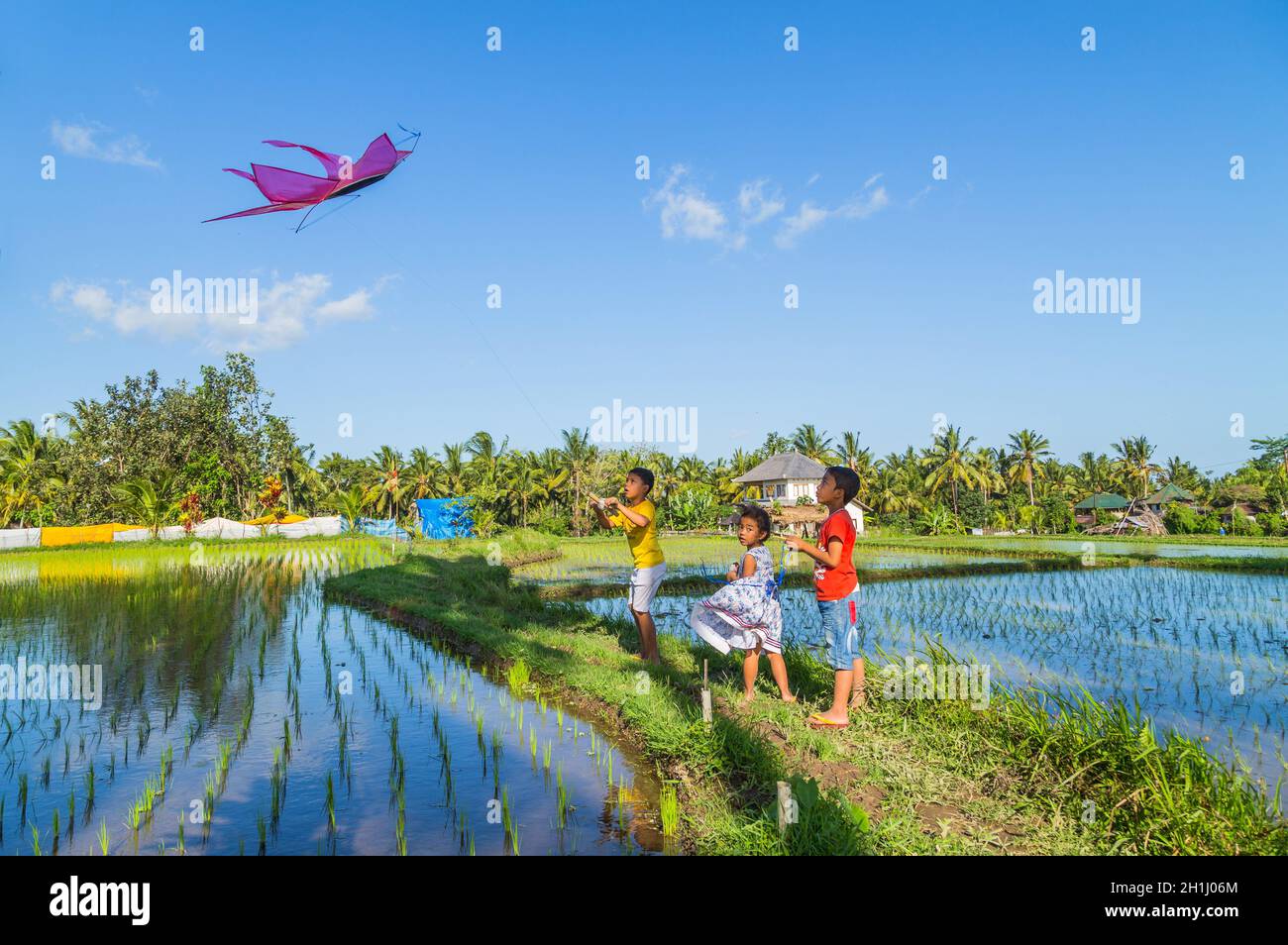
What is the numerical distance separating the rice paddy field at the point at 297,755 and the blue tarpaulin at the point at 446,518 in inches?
806

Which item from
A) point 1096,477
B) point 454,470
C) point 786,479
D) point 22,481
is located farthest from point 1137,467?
point 22,481

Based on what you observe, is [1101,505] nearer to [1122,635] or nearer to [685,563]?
[685,563]

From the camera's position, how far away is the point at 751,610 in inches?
184

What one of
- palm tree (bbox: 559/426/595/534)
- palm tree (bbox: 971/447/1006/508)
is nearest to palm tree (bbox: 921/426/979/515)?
palm tree (bbox: 971/447/1006/508)

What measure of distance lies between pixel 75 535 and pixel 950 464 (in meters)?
40.1

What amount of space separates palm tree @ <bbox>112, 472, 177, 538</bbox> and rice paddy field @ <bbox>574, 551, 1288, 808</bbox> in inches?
803

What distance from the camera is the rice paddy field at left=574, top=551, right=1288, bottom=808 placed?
16.6 feet

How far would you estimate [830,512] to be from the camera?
433 cm

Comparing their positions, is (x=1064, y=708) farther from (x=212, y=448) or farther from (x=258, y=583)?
(x=212, y=448)

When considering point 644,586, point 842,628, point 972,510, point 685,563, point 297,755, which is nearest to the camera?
point 842,628

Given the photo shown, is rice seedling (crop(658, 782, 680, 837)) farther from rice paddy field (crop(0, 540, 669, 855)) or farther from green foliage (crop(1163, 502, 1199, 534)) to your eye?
green foliage (crop(1163, 502, 1199, 534))

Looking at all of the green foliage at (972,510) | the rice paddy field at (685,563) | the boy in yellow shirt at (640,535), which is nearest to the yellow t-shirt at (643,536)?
the boy in yellow shirt at (640,535)
